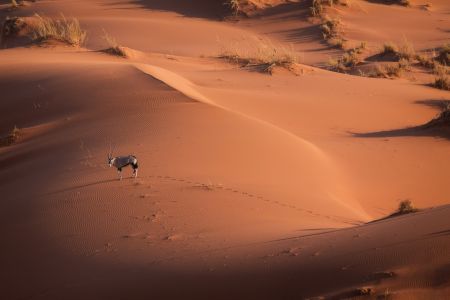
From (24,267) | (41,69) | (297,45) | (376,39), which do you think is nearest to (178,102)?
(41,69)

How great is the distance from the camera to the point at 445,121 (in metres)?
11.6

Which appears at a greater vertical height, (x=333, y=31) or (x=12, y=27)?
(x=12, y=27)

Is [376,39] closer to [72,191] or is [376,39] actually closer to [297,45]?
[297,45]

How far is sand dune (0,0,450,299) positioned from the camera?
4551 millimetres

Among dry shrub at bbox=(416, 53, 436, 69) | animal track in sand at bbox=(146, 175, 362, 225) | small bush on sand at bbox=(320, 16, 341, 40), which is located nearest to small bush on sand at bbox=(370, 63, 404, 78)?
dry shrub at bbox=(416, 53, 436, 69)

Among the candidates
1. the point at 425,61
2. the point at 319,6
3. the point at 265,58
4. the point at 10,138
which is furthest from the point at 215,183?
the point at 319,6

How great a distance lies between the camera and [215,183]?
7227 millimetres

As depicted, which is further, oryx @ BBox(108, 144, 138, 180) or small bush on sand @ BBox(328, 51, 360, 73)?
small bush on sand @ BBox(328, 51, 360, 73)

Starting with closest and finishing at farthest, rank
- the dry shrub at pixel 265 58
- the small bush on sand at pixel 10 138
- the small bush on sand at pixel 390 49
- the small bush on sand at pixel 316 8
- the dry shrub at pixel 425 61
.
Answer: the small bush on sand at pixel 10 138
the dry shrub at pixel 265 58
the dry shrub at pixel 425 61
the small bush on sand at pixel 390 49
the small bush on sand at pixel 316 8

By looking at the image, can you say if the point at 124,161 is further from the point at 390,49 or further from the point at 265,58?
the point at 390,49

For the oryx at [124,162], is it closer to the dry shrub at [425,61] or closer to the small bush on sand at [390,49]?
the dry shrub at [425,61]

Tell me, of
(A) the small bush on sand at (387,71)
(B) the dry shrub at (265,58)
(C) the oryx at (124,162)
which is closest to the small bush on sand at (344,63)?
(A) the small bush on sand at (387,71)

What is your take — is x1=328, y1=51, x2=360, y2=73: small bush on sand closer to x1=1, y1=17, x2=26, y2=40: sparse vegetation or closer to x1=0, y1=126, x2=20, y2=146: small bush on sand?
x1=1, y1=17, x2=26, y2=40: sparse vegetation

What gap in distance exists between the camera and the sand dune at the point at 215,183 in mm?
4551
